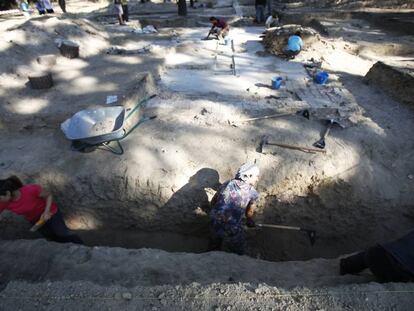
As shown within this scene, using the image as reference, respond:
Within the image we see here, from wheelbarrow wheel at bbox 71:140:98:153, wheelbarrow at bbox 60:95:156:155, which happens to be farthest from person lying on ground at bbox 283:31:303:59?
wheelbarrow wheel at bbox 71:140:98:153

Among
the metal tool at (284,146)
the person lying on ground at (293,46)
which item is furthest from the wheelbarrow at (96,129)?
the person lying on ground at (293,46)

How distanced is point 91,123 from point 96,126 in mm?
106

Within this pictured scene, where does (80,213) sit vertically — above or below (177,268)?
below

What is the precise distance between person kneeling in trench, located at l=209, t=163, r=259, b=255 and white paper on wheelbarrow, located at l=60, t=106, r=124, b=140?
2.25 meters

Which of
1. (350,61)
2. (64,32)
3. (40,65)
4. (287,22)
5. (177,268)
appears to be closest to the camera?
(177,268)

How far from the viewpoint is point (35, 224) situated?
3.54 metres

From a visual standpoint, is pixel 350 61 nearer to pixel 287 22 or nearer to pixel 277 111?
pixel 277 111

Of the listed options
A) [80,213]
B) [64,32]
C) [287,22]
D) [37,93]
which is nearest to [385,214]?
[80,213]

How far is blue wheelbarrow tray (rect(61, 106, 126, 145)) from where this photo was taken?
4.66m

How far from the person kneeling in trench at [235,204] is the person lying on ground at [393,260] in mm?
1430

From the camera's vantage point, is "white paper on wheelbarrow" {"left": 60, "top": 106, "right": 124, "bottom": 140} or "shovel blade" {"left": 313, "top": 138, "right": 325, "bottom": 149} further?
"shovel blade" {"left": 313, "top": 138, "right": 325, "bottom": 149}

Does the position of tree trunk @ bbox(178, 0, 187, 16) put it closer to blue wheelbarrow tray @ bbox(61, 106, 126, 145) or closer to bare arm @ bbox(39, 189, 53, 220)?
blue wheelbarrow tray @ bbox(61, 106, 126, 145)

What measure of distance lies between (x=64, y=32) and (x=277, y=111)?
8.51 metres

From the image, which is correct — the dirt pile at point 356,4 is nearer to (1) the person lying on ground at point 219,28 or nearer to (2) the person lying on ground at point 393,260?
(1) the person lying on ground at point 219,28
